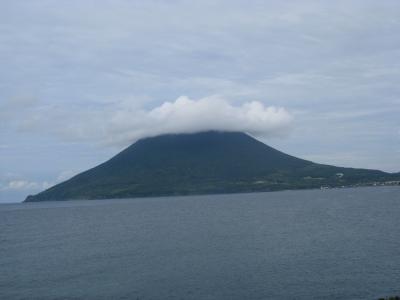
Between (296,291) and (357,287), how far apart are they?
6.15 meters

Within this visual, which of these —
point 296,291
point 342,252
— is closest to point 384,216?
point 342,252

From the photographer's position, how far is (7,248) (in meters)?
96.4

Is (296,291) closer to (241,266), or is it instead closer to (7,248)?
(241,266)

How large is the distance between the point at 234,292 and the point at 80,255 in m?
35.8

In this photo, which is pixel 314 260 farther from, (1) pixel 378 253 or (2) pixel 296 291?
(2) pixel 296 291

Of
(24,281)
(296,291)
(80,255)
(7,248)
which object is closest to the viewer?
(296,291)

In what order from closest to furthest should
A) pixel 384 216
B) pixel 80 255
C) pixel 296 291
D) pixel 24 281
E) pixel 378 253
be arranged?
pixel 296 291, pixel 24 281, pixel 378 253, pixel 80 255, pixel 384 216

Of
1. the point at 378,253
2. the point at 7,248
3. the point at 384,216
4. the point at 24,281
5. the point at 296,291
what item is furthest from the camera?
the point at 384,216

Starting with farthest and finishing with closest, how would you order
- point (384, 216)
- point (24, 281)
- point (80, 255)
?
point (384, 216) → point (80, 255) → point (24, 281)

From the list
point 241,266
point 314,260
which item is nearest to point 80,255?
point 241,266

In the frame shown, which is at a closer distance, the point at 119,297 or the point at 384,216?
the point at 119,297

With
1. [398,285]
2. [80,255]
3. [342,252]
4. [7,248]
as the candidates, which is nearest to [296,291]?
[398,285]

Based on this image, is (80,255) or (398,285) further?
(80,255)

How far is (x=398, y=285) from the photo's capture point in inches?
2053
